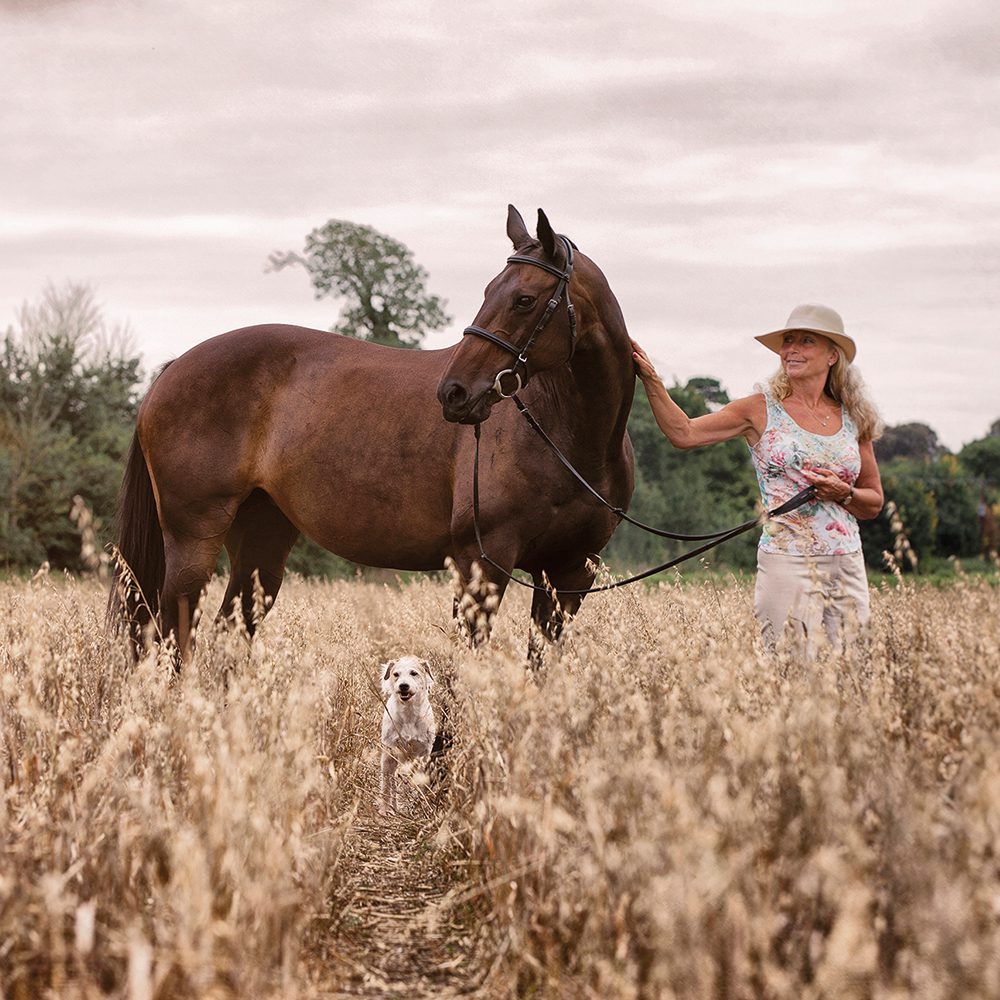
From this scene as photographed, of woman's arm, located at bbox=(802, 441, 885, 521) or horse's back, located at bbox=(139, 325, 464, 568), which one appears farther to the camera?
horse's back, located at bbox=(139, 325, 464, 568)

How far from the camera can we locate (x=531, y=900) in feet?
8.74

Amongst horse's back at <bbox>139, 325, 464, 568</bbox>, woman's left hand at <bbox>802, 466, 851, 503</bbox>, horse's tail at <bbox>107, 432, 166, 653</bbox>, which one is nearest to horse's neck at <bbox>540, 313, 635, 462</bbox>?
horse's back at <bbox>139, 325, 464, 568</bbox>

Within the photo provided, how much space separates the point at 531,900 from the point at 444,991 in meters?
0.37

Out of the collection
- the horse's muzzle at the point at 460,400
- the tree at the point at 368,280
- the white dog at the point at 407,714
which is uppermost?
the tree at the point at 368,280

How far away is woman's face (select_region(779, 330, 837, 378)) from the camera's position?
16.3ft

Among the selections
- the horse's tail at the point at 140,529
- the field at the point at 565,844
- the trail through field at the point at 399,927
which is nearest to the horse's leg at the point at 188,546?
the horse's tail at the point at 140,529

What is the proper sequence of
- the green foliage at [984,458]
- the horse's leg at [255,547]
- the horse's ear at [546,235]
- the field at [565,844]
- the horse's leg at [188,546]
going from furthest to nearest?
the green foliage at [984,458] → the horse's leg at [255,547] → the horse's leg at [188,546] → the horse's ear at [546,235] → the field at [565,844]

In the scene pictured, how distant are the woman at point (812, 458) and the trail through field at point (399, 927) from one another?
1.86 meters

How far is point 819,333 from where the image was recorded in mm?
4953

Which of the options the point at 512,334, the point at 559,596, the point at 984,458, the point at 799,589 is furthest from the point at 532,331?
the point at 984,458

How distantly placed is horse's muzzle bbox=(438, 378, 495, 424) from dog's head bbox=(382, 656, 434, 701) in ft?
4.99

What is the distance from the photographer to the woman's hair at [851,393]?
5.04 meters

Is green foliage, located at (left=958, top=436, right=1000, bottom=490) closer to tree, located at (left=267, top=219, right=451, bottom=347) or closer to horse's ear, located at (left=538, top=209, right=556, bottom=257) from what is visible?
tree, located at (left=267, top=219, right=451, bottom=347)

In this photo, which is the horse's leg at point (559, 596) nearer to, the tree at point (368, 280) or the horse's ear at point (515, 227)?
the horse's ear at point (515, 227)
